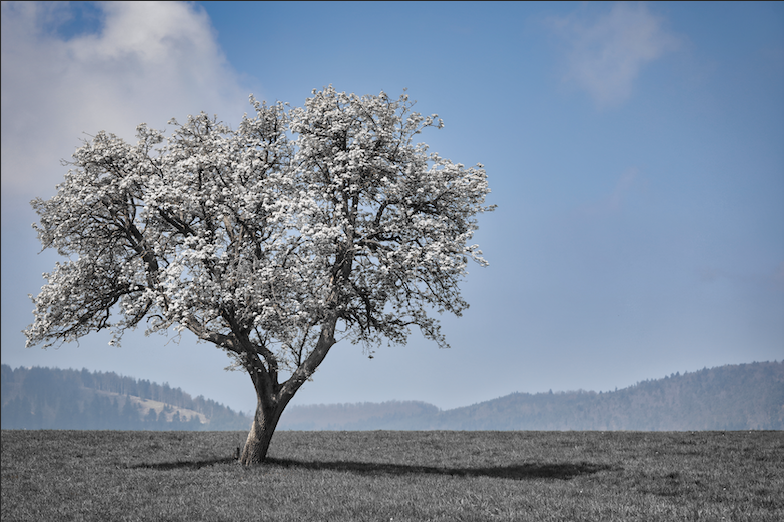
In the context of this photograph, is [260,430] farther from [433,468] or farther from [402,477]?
[433,468]

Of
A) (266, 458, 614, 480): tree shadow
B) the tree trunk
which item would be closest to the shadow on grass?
(266, 458, 614, 480): tree shadow

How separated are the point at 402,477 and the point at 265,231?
441 inches

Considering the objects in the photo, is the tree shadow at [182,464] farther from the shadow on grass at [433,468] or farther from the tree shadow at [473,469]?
the tree shadow at [473,469]

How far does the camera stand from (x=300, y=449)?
30.8m

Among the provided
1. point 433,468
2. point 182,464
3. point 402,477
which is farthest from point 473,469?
point 182,464

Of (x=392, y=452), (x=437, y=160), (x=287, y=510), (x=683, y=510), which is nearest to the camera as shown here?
(x=683, y=510)

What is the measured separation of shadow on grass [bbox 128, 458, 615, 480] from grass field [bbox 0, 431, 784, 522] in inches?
3.3

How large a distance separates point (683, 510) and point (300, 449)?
841 inches

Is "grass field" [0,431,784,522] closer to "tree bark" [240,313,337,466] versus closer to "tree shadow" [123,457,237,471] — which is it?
"tree shadow" [123,457,237,471]

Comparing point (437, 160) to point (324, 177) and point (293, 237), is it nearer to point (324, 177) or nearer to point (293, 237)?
point (324, 177)

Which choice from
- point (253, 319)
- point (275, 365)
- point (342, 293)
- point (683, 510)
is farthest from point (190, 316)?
point (683, 510)

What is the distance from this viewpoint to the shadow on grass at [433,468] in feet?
74.1

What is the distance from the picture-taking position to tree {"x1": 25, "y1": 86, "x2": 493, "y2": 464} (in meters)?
21.2

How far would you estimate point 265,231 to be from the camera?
74.0 ft
